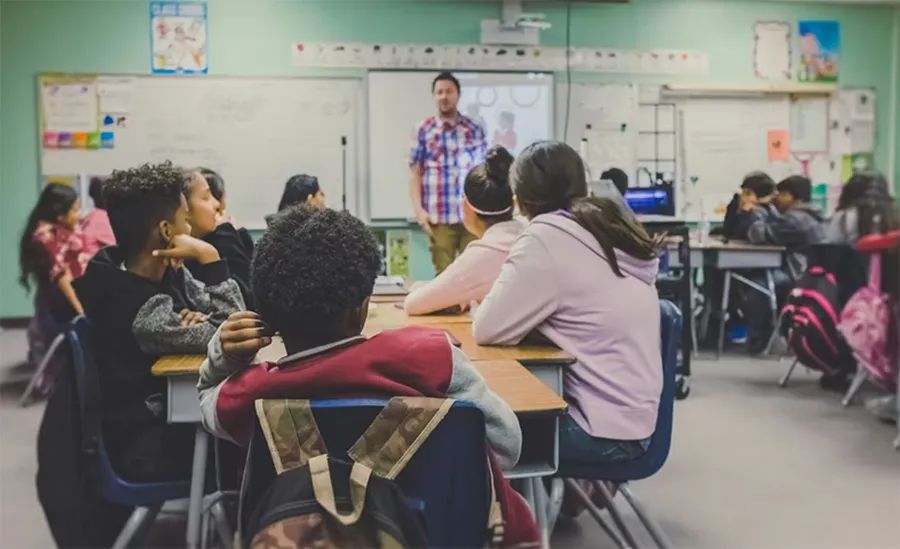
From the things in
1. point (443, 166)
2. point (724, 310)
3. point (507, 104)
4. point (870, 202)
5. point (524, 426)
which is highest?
point (507, 104)

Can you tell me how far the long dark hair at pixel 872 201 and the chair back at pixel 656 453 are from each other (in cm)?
42

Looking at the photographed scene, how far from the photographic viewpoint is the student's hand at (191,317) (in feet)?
5.96

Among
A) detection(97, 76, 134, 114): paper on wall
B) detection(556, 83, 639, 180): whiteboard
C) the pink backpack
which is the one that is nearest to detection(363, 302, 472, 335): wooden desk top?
the pink backpack

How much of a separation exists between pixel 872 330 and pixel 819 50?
329cm

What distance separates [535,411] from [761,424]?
8.20 feet

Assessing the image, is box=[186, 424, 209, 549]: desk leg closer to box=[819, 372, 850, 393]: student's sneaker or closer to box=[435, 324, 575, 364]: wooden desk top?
box=[435, 324, 575, 364]: wooden desk top

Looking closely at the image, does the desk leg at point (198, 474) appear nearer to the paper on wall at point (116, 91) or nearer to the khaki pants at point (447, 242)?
the khaki pants at point (447, 242)

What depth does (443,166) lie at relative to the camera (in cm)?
429

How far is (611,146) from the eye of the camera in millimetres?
6164

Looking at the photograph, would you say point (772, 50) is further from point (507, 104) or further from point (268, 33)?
point (268, 33)

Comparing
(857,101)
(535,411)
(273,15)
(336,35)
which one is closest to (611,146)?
(857,101)

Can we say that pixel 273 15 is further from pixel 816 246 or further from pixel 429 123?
pixel 816 246

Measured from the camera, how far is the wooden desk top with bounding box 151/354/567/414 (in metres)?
1.41

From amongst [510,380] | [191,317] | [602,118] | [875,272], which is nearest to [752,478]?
[875,272]
